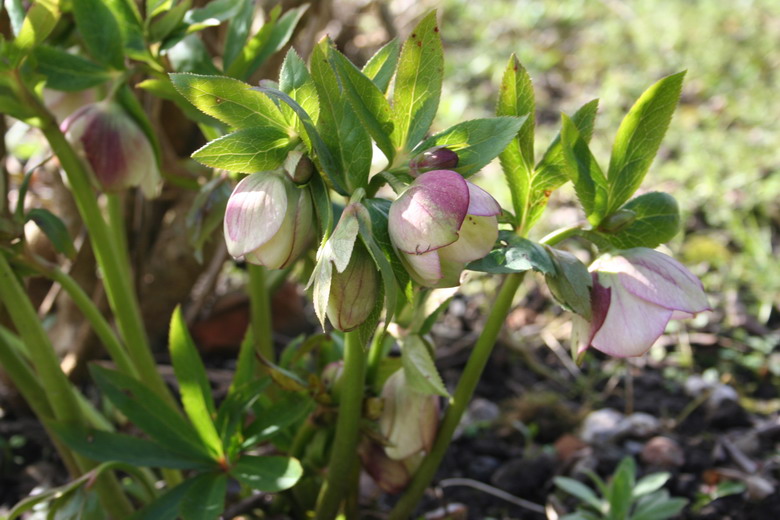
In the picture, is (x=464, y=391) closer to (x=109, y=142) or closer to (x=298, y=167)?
(x=298, y=167)

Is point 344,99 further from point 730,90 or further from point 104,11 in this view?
point 730,90

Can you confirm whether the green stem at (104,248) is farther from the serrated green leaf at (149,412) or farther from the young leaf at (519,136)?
the young leaf at (519,136)

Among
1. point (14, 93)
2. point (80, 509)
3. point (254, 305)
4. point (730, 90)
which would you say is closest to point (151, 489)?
point (80, 509)

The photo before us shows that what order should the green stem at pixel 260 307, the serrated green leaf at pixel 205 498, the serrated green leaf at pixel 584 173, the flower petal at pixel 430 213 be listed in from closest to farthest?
the flower petal at pixel 430 213 < the serrated green leaf at pixel 584 173 < the serrated green leaf at pixel 205 498 < the green stem at pixel 260 307

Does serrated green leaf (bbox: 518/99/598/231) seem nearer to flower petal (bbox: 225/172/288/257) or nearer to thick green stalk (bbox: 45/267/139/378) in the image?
flower petal (bbox: 225/172/288/257)

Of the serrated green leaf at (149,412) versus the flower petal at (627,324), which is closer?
the flower petal at (627,324)

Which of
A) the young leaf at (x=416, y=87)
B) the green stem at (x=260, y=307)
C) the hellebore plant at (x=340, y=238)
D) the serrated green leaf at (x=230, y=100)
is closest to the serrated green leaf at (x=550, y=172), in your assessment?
the hellebore plant at (x=340, y=238)
